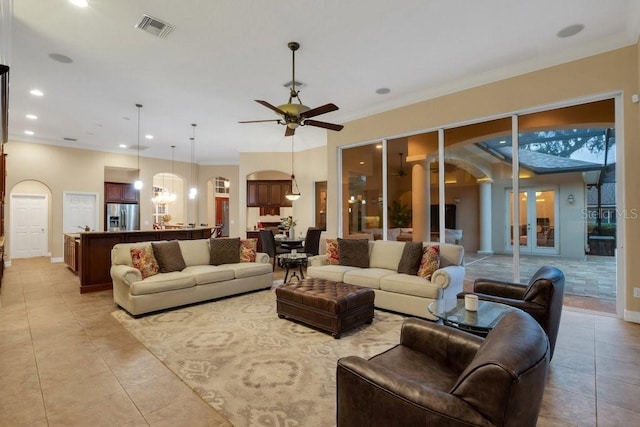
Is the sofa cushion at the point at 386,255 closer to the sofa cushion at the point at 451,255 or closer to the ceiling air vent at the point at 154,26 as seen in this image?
the sofa cushion at the point at 451,255

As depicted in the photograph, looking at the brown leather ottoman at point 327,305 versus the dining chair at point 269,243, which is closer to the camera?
the brown leather ottoman at point 327,305

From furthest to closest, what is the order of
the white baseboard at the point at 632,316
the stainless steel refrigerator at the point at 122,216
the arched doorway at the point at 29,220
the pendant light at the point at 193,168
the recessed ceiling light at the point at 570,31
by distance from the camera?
1. the stainless steel refrigerator at the point at 122,216
2. the arched doorway at the point at 29,220
3. the pendant light at the point at 193,168
4. the white baseboard at the point at 632,316
5. the recessed ceiling light at the point at 570,31

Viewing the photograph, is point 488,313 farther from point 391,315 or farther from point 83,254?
point 83,254

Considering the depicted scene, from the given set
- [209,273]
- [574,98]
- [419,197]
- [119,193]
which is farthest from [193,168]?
[574,98]

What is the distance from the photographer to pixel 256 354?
3109mm

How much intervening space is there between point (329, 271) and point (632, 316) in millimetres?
3858

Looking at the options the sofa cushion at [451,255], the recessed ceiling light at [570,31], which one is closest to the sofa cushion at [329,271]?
the sofa cushion at [451,255]

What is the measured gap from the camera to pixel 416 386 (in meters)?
1.36

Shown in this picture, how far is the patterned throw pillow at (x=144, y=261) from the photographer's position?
4.62m

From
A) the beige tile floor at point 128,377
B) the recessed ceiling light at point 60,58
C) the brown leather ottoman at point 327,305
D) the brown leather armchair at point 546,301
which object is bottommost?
the beige tile floor at point 128,377

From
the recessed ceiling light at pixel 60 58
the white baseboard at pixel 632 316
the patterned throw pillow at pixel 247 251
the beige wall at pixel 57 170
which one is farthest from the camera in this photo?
the beige wall at pixel 57 170

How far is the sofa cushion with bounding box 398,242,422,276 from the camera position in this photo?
4625 millimetres

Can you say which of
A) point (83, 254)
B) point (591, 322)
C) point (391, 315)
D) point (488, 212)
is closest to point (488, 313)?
point (391, 315)

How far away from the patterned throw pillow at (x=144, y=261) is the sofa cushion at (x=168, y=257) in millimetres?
72
